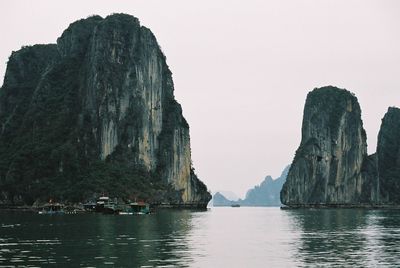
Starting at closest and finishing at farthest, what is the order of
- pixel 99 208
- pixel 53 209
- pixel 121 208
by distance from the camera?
1. pixel 99 208
2. pixel 53 209
3. pixel 121 208

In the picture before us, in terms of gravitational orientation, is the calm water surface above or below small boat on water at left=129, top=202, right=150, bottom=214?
below

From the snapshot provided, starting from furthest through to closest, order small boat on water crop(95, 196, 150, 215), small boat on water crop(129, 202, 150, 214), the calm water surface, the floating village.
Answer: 1. small boat on water crop(129, 202, 150, 214)
2. the floating village
3. small boat on water crop(95, 196, 150, 215)
4. the calm water surface

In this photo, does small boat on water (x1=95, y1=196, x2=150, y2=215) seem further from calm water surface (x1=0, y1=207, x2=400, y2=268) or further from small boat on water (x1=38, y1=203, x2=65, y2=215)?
calm water surface (x1=0, y1=207, x2=400, y2=268)

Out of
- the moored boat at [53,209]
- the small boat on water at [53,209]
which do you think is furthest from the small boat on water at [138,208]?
the moored boat at [53,209]

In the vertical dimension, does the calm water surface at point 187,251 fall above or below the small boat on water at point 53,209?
below

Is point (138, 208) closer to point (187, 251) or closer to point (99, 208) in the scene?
point (99, 208)

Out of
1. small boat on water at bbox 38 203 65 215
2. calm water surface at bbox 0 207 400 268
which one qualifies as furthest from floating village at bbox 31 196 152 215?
calm water surface at bbox 0 207 400 268

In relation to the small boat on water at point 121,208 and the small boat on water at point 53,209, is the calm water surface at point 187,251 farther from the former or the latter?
the small boat on water at point 53,209

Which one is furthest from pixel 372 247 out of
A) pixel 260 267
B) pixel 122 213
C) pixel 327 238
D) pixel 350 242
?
pixel 122 213

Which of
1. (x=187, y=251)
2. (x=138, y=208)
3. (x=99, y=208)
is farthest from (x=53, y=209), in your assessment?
(x=187, y=251)

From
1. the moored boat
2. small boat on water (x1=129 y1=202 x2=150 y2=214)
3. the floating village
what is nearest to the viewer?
the floating village

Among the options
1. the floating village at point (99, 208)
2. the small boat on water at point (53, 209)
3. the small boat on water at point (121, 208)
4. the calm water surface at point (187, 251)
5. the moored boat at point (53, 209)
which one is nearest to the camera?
the calm water surface at point (187, 251)

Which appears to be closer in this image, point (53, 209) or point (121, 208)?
point (53, 209)

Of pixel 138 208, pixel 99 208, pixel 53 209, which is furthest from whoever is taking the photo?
pixel 53 209
